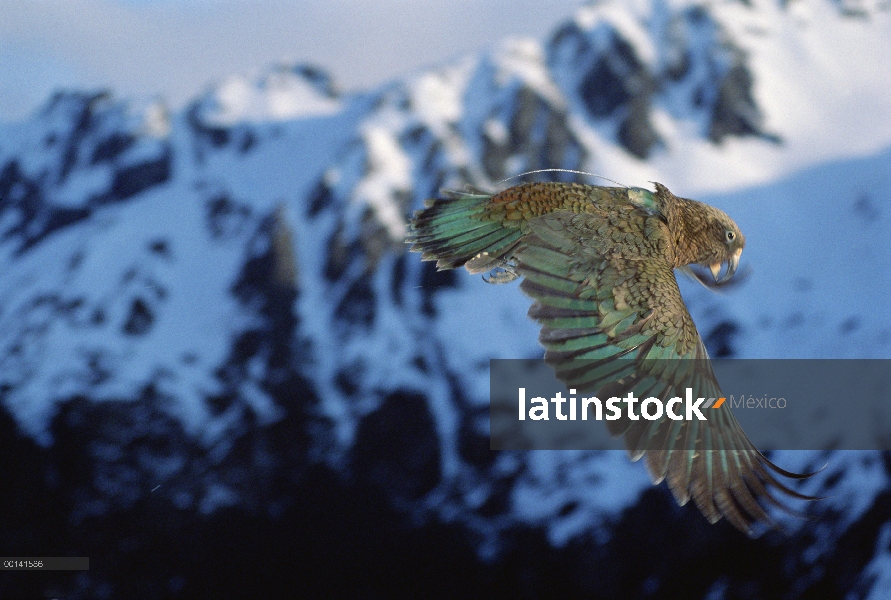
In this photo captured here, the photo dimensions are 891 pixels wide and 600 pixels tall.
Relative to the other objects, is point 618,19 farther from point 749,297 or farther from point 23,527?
point 23,527

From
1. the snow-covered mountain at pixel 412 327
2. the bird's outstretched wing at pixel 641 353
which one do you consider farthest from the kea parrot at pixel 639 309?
the snow-covered mountain at pixel 412 327

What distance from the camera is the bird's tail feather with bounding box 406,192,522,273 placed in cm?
729

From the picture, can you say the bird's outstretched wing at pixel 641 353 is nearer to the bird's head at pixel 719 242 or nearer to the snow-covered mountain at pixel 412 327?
the bird's head at pixel 719 242

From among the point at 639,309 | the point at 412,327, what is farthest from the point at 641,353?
the point at 412,327

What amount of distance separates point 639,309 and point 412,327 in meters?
150

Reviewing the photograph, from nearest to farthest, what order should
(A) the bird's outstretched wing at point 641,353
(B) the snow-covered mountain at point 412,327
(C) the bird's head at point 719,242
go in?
1. (A) the bird's outstretched wing at point 641,353
2. (C) the bird's head at point 719,242
3. (B) the snow-covered mountain at point 412,327

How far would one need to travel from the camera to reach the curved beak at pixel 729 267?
286 inches

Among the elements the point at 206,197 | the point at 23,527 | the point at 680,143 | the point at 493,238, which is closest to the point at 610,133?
the point at 680,143

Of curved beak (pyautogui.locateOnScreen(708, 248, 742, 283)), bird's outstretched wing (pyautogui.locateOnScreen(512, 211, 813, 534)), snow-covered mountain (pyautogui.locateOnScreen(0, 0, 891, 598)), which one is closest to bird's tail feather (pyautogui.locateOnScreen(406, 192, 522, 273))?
bird's outstretched wing (pyautogui.locateOnScreen(512, 211, 813, 534))

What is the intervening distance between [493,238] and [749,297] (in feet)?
492

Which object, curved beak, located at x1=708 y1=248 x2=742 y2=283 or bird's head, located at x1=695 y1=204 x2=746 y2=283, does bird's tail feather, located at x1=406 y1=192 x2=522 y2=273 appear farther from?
curved beak, located at x1=708 y1=248 x2=742 y2=283

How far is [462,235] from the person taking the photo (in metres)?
7.48

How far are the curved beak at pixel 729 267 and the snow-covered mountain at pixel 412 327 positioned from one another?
118 metres

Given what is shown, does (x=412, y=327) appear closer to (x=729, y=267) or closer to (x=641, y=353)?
(x=729, y=267)
